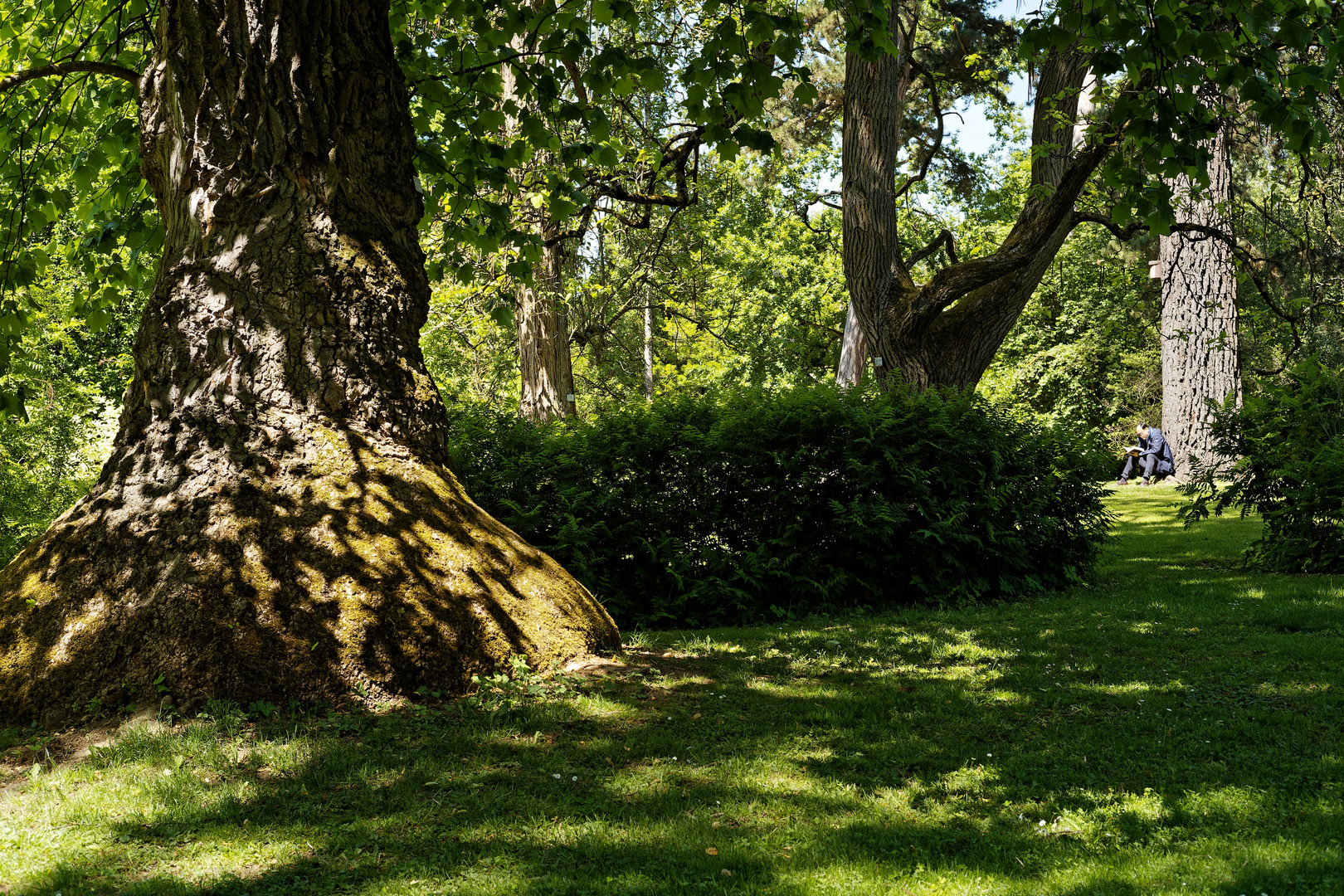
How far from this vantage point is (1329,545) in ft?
29.2

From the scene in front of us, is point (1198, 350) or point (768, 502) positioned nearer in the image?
point (768, 502)

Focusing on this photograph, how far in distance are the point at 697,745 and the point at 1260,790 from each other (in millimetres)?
2302

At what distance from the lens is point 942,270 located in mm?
10344

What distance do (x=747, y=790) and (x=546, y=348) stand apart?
11.4m

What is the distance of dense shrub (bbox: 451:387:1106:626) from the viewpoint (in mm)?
8211

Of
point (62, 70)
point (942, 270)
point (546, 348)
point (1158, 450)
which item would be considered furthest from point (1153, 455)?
point (62, 70)

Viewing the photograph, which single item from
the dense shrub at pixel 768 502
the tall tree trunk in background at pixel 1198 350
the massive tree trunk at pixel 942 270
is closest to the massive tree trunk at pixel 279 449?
the dense shrub at pixel 768 502

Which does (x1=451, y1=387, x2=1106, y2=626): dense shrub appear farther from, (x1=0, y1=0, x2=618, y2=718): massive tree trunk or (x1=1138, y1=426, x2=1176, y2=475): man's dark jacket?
(x1=1138, y1=426, x2=1176, y2=475): man's dark jacket

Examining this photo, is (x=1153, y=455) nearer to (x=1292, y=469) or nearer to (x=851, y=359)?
(x=851, y=359)

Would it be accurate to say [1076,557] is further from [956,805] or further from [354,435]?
[354,435]

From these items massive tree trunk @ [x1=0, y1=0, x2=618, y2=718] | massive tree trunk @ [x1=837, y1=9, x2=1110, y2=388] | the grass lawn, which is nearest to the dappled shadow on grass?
the grass lawn

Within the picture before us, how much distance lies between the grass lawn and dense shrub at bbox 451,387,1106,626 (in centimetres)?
240

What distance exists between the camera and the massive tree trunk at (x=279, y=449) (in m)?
4.44

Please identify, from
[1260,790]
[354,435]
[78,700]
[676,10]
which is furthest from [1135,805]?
[676,10]
